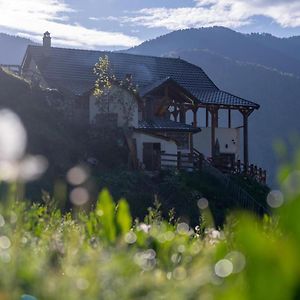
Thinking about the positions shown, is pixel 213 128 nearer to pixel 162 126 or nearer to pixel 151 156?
pixel 162 126

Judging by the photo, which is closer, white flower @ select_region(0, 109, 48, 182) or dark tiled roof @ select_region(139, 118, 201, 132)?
white flower @ select_region(0, 109, 48, 182)

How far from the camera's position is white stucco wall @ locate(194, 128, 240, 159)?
1470 inches

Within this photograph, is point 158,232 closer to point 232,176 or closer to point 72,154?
point 72,154

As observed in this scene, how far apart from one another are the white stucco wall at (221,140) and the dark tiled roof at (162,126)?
425 cm

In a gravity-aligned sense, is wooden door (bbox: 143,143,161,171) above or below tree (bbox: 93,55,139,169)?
below

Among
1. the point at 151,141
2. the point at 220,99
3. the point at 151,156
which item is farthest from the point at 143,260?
the point at 220,99

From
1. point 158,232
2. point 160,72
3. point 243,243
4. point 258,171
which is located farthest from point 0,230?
point 160,72

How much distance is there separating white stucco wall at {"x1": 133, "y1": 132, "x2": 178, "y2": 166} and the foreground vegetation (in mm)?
26437

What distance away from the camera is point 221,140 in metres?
→ 37.8

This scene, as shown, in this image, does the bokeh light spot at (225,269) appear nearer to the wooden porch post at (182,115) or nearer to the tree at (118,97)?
the tree at (118,97)

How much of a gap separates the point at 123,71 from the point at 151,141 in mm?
9060

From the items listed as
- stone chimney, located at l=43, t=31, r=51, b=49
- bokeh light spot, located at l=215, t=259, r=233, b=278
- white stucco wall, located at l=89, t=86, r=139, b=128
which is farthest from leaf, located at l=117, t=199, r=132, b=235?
stone chimney, located at l=43, t=31, r=51, b=49

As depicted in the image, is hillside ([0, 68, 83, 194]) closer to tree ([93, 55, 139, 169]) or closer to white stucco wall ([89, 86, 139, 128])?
tree ([93, 55, 139, 169])

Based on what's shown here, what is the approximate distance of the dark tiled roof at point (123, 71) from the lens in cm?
3431
